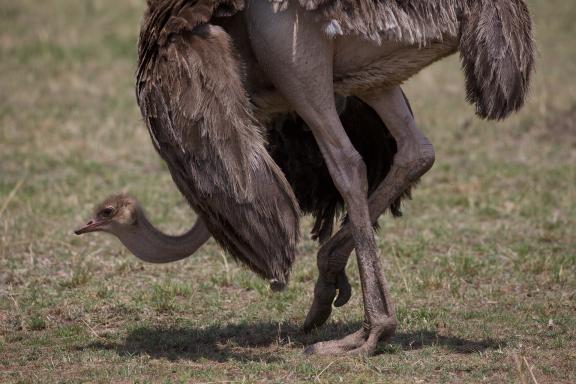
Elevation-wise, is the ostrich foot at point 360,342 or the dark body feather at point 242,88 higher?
the dark body feather at point 242,88

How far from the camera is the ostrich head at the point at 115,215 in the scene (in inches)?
229

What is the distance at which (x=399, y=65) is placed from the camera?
524 centimetres

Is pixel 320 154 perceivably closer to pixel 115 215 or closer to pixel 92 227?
pixel 115 215

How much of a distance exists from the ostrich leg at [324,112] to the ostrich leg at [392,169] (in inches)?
7.7

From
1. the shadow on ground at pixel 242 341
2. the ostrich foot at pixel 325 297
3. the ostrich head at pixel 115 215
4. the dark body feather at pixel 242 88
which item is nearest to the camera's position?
the dark body feather at pixel 242 88

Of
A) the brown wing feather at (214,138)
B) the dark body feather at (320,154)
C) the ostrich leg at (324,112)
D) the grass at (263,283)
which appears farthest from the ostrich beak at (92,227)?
the ostrich leg at (324,112)

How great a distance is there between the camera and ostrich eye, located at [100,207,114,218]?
5949 mm

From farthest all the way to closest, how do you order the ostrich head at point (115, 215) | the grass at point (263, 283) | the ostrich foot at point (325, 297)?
the ostrich head at point (115, 215) → the ostrich foot at point (325, 297) → the grass at point (263, 283)

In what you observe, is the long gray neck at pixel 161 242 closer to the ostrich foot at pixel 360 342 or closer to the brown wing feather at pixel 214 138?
the brown wing feather at pixel 214 138

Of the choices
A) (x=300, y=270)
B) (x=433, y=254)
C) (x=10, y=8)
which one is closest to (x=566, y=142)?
(x=433, y=254)

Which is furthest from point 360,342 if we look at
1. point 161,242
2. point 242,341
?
point 161,242

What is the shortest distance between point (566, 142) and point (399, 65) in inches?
209

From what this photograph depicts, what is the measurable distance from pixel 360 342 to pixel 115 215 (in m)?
1.54

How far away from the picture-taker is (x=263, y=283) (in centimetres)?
667
